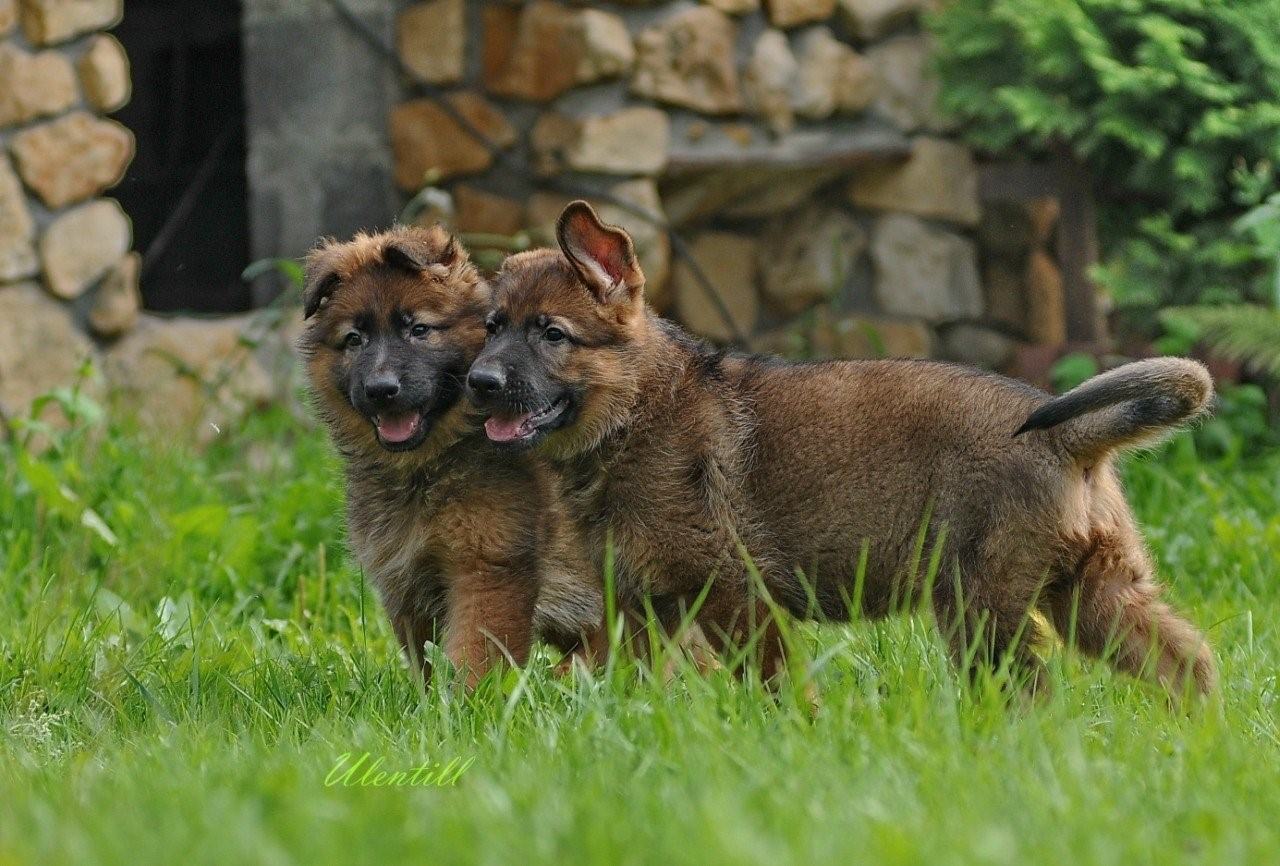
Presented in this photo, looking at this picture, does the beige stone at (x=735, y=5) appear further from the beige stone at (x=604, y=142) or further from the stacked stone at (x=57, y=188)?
the stacked stone at (x=57, y=188)

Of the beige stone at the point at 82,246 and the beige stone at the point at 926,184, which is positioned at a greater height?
the beige stone at the point at 926,184

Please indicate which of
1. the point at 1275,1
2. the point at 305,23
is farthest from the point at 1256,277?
the point at 305,23

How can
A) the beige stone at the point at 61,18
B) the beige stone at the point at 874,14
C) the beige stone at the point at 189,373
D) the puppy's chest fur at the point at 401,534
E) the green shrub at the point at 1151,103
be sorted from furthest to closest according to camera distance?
the beige stone at the point at 874,14 → the green shrub at the point at 1151,103 → the beige stone at the point at 189,373 → the beige stone at the point at 61,18 → the puppy's chest fur at the point at 401,534

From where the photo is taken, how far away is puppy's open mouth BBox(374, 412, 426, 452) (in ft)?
12.9

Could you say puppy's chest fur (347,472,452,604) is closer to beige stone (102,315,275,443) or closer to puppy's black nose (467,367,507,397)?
puppy's black nose (467,367,507,397)

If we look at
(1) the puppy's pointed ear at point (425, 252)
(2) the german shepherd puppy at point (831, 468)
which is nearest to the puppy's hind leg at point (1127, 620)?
(2) the german shepherd puppy at point (831, 468)

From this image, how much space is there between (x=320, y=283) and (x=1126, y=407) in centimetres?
192

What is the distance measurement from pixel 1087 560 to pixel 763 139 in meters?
3.75

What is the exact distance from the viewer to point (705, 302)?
23.1ft

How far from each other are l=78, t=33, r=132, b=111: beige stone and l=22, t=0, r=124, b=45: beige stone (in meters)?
0.07

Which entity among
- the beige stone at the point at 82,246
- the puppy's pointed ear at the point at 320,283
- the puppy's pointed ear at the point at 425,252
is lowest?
the beige stone at the point at 82,246

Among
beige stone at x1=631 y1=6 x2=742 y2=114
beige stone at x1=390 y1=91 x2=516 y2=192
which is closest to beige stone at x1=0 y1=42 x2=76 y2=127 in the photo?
beige stone at x1=390 y1=91 x2=516 y2=192

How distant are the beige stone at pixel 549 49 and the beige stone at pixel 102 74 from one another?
1.39 m

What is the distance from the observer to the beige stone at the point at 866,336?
697 cm
